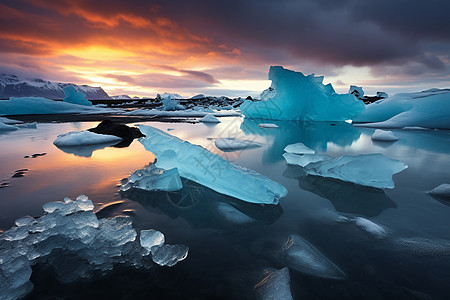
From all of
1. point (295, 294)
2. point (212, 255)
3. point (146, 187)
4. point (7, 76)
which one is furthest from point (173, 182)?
point (7, 76)

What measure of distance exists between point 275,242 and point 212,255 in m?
0.38

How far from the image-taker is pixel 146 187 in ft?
6.73

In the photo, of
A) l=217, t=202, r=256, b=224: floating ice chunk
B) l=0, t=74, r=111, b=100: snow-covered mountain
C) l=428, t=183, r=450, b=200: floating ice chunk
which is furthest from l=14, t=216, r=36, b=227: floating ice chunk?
l=0, t=74, r=111, b=100: snow-covered mountain

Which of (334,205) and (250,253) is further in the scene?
(334,205)

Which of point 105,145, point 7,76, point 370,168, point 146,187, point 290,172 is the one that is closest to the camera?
point 146,187

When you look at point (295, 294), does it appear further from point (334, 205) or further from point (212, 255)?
→ point (334, 205)

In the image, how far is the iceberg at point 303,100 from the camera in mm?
10203

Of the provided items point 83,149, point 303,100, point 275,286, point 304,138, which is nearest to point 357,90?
point 303,100

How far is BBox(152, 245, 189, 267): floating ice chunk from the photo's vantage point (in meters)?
1.11

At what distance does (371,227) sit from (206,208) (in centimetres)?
113

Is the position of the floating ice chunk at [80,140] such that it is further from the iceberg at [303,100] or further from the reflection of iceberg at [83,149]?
the iceberg at [303,100]

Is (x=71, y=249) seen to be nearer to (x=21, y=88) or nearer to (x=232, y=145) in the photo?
(x=232, y=145)

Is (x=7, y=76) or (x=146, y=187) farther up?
(x=7, y=76)

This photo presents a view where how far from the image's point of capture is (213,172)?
203 cm
